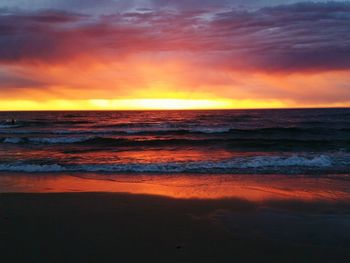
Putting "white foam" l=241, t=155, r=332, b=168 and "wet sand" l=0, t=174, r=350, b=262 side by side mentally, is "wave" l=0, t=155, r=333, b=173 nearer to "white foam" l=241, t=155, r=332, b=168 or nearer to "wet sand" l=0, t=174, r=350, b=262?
"white foam" l=241, t=155, r=332, b=168

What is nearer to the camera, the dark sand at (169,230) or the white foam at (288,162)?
the dark sand at (169,230)

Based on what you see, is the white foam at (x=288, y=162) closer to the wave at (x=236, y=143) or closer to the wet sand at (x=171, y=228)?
the wet sand at (x=171, y=228)

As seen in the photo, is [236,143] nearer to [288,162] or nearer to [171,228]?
[288,162]

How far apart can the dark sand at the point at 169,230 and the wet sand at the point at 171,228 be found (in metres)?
0.01

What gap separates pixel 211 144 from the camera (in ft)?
76.6

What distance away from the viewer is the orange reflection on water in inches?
341

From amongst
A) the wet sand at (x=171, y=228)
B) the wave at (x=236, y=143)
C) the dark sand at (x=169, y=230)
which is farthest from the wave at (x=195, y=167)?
the wave at (x=236, y=143)

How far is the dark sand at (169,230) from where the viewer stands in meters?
5.09

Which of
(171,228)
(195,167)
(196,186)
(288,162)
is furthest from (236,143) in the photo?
(171,228)

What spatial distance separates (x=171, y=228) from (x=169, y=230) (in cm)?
12

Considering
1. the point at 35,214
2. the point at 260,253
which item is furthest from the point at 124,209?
the point at 260,253

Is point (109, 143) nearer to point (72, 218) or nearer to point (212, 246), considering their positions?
point (72, 218)

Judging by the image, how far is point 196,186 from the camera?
9773 mm

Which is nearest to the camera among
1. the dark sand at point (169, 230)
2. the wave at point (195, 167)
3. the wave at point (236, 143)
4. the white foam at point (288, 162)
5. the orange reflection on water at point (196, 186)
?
the dark sand at point (169, 230)
